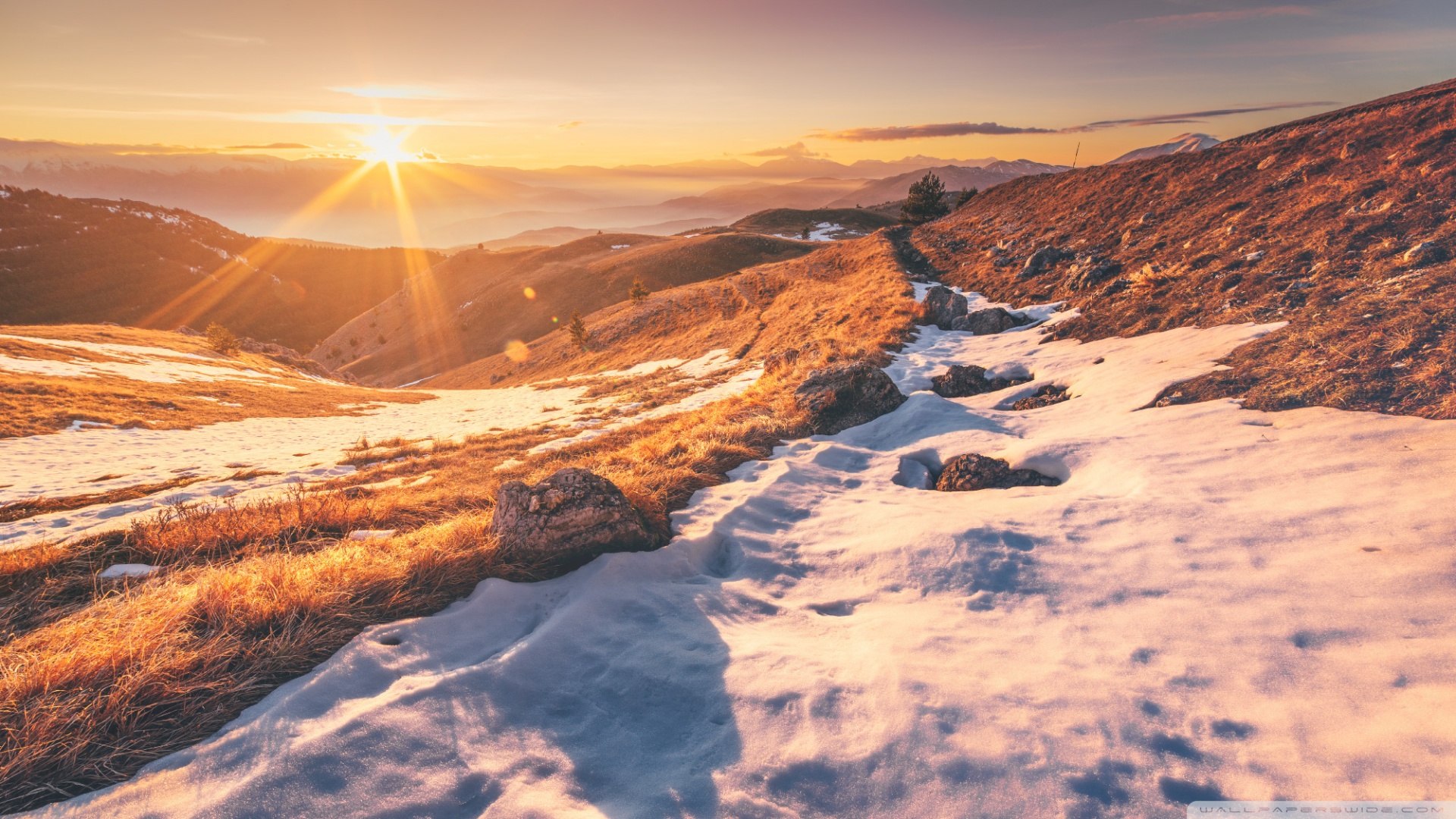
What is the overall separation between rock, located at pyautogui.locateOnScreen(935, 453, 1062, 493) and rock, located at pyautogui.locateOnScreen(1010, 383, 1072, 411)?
319 cm

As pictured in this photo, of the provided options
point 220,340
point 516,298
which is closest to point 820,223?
point 516,298

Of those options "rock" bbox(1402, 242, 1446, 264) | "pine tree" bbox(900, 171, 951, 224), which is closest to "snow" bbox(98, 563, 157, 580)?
"rock" bbox(1402, 242, 1446, 264)

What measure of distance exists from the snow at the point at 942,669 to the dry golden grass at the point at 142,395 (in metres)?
23.4

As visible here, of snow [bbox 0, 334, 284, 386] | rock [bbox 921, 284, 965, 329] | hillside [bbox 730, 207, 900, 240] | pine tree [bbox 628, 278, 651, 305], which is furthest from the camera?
hillside [bbox 730, 207, 900, 240]

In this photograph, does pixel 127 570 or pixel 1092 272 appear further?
pixel 1092 272

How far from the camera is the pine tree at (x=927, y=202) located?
158 feet

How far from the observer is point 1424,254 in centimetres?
800

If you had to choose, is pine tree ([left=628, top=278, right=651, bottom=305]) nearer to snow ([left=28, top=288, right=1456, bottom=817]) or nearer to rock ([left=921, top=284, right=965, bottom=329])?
rock ([left=921, top=284, right=965, bottom=329])

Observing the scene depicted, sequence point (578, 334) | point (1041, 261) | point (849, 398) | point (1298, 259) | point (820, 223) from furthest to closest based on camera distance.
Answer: point (820, 223) < point (578, 334) < point (1041, 261) < point (1298, 259) < point (849, 398)

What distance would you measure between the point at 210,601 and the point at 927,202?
54.6 m

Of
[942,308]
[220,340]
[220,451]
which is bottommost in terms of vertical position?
[220,451]

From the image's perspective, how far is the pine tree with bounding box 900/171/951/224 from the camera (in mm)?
48125

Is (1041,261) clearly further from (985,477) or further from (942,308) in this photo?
(985,477)

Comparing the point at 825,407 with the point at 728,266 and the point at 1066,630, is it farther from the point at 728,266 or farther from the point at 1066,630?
the point at 728,266
